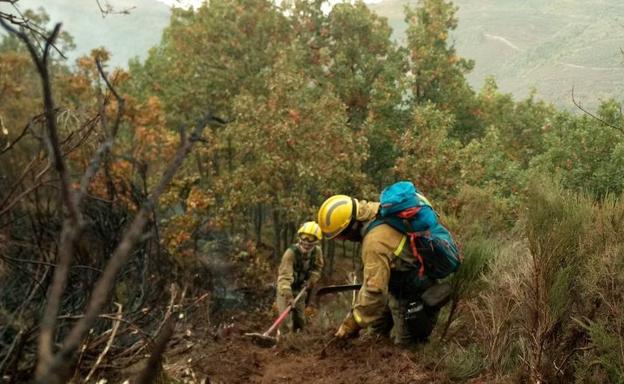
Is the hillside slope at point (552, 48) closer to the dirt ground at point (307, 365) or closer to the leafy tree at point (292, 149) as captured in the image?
the leafy tree at point (292, 149)

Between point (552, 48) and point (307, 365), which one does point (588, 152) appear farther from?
point (552, 48)

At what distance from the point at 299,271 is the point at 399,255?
145 inches

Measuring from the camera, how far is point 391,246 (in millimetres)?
4727

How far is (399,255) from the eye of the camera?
4781 mm

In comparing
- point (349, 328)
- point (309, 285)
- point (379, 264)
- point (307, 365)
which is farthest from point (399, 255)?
point (309, 285)

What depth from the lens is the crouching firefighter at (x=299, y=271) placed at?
7.81 m

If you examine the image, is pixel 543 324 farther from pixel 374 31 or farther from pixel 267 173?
pixel 374 31

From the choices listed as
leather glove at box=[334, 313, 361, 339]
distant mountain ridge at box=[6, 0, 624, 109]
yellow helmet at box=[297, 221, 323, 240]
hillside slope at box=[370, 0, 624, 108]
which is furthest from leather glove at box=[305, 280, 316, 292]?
hillside slope at box=[370, 0, 624, 108]

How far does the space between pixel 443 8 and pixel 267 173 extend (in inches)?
476

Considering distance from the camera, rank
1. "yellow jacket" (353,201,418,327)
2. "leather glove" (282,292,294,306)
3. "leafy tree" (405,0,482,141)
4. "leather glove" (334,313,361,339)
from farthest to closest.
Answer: "leafy tree" (405,0,482,141) < "leather glove" (282,292,294,306) < "leather glove" (334,313,361,339) < "yellow jacket" (353,201,418,327)

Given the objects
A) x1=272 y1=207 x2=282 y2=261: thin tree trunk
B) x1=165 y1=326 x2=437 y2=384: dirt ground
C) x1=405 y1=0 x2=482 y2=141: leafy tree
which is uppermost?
x1=405 y1=0 x2=482 y2=141: leafy tree

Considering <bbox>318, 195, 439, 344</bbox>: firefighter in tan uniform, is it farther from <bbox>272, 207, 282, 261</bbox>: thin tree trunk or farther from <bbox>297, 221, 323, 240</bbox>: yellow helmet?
<bbox>272, 207, 282, 261</bbox>: thin tree trunk

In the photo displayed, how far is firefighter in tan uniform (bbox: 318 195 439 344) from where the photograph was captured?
470 centimetres

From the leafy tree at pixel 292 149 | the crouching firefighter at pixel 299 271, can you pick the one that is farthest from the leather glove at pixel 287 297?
the leafy tree at pixel 292 149
